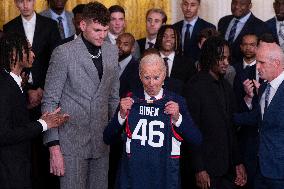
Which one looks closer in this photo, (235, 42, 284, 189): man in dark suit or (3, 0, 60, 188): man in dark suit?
(235, 42, 284, 189): man in dark suit

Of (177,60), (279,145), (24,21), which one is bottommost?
(279,145)

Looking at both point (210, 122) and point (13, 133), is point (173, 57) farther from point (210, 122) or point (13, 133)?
point (13, 133)

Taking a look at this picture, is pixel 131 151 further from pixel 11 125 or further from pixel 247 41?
pixel 247 41

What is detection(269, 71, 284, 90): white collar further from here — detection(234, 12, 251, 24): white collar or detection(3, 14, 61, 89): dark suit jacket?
detection(234, 12, 251, 24): white collar

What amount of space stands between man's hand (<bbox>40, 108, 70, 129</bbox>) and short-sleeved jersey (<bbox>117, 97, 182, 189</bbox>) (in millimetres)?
502

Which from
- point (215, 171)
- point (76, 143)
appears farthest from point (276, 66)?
point (76, 143)

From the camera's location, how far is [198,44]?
17.4 feet

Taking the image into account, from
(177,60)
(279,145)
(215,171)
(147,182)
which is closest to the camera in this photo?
(147,182)

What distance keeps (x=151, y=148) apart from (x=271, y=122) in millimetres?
803

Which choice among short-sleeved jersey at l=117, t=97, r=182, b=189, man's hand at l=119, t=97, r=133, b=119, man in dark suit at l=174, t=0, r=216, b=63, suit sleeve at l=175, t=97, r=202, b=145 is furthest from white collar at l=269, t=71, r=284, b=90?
man in dark suit at l=174, t=0, r=216, b=63

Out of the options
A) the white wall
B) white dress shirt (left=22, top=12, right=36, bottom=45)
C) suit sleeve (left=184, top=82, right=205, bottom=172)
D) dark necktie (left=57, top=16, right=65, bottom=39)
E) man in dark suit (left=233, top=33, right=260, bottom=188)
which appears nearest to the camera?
suit sleeve (left=184, top=82, right=205, bottom=172)

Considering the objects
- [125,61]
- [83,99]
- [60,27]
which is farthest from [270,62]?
[60,27]

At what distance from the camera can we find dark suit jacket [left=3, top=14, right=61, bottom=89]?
4789 mm

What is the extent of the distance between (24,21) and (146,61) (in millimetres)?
2187
